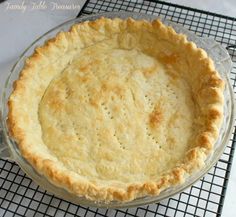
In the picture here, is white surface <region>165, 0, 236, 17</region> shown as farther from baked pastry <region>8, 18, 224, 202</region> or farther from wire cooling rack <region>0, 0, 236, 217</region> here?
wire cooling rack <region>0, 0, 236, 217</region>

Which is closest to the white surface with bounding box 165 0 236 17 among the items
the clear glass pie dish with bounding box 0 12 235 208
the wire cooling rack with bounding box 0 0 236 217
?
the clear glass pie dish with bounding box 0 12 235 208

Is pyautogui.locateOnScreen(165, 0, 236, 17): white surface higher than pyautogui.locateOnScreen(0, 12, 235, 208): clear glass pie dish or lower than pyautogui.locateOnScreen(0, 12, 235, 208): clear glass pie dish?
lower

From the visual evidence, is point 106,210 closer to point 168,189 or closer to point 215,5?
point 168,189

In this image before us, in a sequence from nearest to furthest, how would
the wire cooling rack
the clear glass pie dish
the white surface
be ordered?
the clear glass pie dish, the wire cooling rack, the white surface

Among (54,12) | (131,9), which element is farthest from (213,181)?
(54,12)

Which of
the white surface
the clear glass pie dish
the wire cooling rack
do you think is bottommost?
the wire cooling rack

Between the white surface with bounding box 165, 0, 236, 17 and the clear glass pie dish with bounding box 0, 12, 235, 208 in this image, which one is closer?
the clear glass pie dish with bounding box 0, 12, 235, 208

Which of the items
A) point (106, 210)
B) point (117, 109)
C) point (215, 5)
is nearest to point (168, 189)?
point (106, 210)

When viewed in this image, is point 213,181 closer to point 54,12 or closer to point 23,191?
point 23,191
